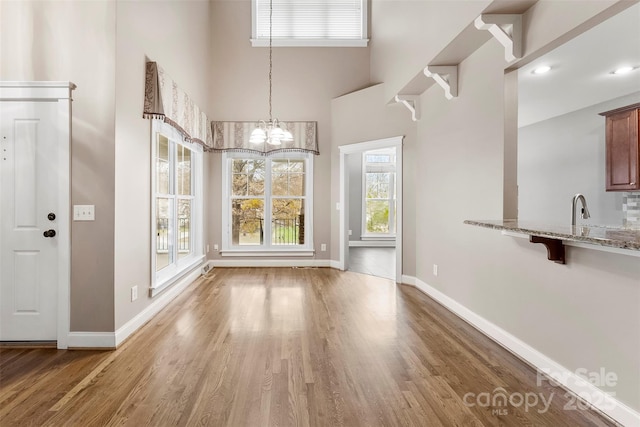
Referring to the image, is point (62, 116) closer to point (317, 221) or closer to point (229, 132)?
point (229, 132)

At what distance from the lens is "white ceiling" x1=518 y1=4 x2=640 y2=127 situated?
2865mm

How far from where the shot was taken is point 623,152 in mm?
4516

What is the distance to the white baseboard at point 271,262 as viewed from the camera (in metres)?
6.04

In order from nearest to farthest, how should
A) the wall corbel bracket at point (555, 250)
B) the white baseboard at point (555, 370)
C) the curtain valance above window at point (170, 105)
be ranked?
1. the white baseboard at point (555, 370)
2. the wall corbel bracket at point (555, 250)
3. the curtain valance above window at point (170, 105)

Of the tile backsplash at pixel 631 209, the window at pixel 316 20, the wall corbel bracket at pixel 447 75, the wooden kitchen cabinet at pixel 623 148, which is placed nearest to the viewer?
the wall corbel bracket at pixel 447 75

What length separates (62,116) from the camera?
264cm

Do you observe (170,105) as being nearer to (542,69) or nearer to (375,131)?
(375,131)

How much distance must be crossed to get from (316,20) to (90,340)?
5865 millimetres

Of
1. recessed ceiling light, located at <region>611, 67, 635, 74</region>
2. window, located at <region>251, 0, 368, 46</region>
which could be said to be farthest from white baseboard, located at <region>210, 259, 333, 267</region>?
recessed ceiling light, located at <region>611, 67, 635, 74</region>

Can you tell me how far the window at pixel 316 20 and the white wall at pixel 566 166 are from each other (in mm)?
3616

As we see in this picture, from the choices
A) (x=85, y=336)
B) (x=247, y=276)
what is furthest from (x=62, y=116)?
(x=247, y=276)

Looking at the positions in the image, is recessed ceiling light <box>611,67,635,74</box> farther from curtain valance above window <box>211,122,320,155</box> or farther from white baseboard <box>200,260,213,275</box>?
white baseboard <box>200,260,213,275</box>

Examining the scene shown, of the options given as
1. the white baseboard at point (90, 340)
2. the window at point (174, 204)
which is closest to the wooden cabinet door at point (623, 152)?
the window at point (174, 204)

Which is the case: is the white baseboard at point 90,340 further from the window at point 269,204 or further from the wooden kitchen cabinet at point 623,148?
the wooden kitchen cabinet at point 623,148
